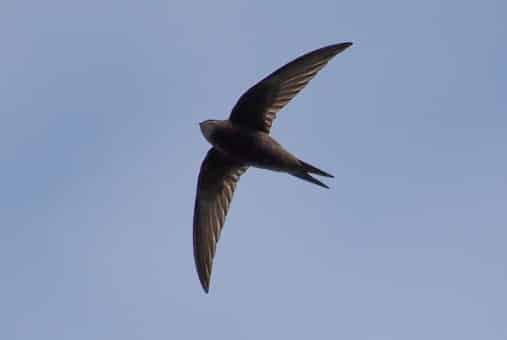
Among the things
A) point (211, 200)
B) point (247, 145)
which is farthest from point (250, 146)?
point (211, 200)

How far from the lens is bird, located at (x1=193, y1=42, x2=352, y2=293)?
11.3 metres

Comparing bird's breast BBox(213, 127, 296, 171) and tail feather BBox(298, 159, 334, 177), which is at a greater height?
bird's breast BBox(213, 127, 296, 171)

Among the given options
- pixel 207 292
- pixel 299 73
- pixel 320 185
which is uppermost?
pixel 299 73

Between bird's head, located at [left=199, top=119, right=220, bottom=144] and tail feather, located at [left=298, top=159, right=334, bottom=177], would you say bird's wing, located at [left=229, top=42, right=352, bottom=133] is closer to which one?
bird's head, located at [left=199, top=119, right=220, bottom=144]

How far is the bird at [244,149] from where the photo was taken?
11.3 m

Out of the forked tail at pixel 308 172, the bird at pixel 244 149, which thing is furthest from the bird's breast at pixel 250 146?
the forked tail at pixel 308 172

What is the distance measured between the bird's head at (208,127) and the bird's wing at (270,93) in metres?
0.17

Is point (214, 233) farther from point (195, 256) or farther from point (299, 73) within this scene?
point (299, 73)

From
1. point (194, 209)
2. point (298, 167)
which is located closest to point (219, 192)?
point (194, 209)

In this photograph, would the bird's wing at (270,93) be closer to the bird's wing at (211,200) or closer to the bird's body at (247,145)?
the bird's body at (247,145)

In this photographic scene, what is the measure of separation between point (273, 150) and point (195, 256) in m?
1.12

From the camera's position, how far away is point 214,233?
11992mm

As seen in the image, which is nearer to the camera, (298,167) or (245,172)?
(298,167)

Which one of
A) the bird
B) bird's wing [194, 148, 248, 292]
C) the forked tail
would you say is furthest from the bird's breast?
bird's wing [194, 148, 248, 292]
